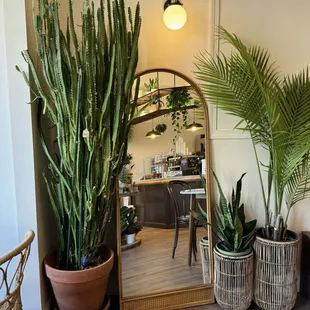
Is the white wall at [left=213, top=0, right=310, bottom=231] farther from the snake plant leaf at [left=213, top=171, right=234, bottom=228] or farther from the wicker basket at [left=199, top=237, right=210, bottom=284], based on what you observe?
the wicker basket at [left=199, top=237, right=210, bottom=284]

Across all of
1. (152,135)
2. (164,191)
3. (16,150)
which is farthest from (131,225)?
(16,150)

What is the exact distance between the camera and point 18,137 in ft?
5.80

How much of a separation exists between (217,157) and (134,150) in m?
0.66

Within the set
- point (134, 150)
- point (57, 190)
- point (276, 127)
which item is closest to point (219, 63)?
point (276, 127)

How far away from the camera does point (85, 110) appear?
5.48ft

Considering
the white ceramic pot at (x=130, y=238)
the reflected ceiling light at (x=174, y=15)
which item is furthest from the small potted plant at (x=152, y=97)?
the white ceramic pot at (x=130, y=238)

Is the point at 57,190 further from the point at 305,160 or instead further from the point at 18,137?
the point at 305,160

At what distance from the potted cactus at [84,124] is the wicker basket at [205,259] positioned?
30.7 inches

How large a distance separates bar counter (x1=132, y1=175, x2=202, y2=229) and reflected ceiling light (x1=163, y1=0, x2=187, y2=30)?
1.10m

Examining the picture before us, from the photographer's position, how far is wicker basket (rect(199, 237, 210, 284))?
2.29 m

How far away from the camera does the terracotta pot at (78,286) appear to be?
1729 mm

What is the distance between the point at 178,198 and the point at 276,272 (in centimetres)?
85

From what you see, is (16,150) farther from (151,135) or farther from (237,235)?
(237,235)

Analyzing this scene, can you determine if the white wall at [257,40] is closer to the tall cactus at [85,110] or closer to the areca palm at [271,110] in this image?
the areca palm at [271,110]
